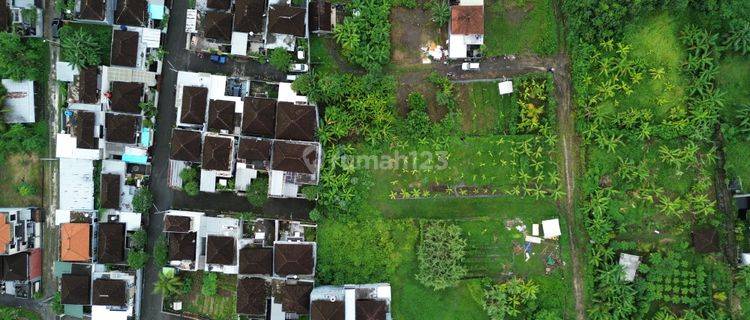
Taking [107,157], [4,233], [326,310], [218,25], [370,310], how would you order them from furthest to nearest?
[107,157] → [218,25] → [4,233] → [370,310] → [326,310]

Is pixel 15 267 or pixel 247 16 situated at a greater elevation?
pixel 247 16

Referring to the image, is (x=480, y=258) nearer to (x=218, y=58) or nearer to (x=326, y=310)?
(x=326, y=310)

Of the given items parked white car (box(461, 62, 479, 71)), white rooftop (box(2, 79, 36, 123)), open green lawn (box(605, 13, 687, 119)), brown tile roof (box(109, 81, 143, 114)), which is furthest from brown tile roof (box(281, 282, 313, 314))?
open green lawn (box(605, 13, 687, 119))

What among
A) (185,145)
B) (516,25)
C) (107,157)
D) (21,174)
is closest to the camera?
(185,145)

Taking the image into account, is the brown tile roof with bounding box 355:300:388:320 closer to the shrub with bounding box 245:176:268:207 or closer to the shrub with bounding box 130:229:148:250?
the shrub with bounding box 245:176:268:207

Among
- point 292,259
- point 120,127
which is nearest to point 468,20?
point 292,259

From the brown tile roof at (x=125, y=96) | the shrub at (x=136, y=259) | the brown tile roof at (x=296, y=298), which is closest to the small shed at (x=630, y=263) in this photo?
the brown tile roof at (x=296, y=298)

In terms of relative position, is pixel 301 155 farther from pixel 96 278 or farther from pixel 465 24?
pixel 96 278
